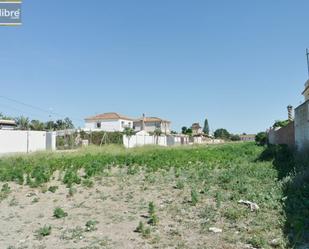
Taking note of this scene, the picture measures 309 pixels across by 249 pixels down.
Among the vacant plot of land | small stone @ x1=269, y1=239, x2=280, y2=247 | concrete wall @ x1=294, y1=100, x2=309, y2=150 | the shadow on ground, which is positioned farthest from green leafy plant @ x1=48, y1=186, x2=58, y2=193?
concrete wall @ x1=294, y1=100, x2=309, y2=150

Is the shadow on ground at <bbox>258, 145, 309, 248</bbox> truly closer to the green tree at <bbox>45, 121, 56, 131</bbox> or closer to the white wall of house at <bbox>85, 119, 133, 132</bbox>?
the green tree at <bbox>45, 121, 56, 131</bbox>

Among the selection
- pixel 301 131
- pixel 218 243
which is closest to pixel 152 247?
pixel 218 243

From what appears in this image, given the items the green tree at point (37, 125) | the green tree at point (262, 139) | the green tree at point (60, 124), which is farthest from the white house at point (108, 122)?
the green tree at point (262, 139)

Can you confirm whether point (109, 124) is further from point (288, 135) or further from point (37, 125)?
point (288, 135)

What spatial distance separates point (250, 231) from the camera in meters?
5.77

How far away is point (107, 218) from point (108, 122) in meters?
70.8

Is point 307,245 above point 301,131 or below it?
below

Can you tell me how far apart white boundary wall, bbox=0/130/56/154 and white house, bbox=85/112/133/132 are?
39680mm

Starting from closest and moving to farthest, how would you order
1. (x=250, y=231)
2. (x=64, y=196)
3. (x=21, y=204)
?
(x=250, y=231)
(x=21, y=204)
(x=64, y=196)

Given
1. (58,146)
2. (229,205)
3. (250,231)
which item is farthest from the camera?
(58,146)

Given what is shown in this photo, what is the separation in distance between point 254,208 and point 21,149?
2749cm

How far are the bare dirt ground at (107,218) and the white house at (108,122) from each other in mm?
65304

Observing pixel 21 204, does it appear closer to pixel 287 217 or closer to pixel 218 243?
pixel 218 243

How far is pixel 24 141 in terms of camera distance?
3166 cm
